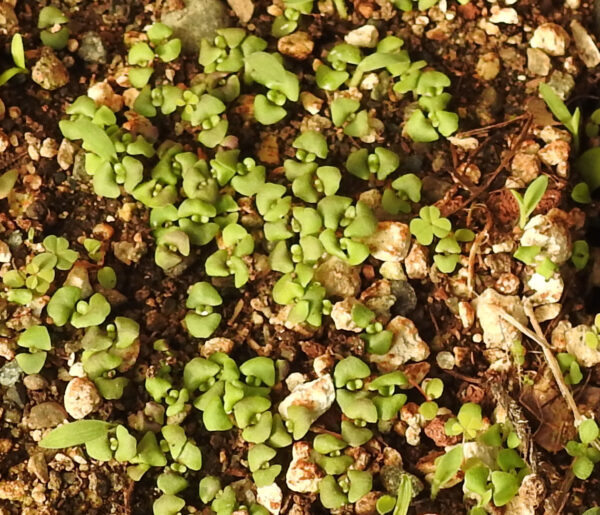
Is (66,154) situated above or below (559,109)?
below

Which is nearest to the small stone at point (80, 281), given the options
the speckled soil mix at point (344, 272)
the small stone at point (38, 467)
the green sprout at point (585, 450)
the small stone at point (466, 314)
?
the speckled soil mix at point (344, 272)

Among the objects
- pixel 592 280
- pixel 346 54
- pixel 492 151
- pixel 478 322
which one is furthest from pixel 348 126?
pixel 592 280

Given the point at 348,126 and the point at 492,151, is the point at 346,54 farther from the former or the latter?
the point at 492,151

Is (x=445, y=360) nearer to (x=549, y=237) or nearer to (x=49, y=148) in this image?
(x=549, y=237)

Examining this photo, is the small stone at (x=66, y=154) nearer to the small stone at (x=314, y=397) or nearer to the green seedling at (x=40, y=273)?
the green seedling at (x=40, y=273)

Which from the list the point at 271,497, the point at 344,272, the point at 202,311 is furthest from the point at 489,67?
the point at 271,497

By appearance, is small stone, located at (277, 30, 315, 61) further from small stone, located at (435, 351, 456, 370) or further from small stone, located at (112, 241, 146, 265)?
small stone, located at (435, 351, 456, 370)
